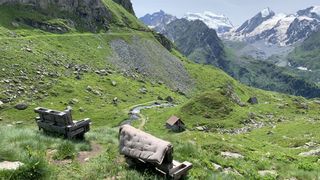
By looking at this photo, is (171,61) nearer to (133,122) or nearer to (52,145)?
(133,122)

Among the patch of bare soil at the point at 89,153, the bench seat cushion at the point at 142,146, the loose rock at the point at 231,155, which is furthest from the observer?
the loose rock at the point at 231,155

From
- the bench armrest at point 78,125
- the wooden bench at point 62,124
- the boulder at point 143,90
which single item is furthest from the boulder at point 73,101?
the bench armrest at point 78,125

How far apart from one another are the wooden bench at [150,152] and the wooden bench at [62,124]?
6.74 m

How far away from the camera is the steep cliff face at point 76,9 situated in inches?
6545

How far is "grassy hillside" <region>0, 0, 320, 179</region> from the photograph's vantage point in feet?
68.6

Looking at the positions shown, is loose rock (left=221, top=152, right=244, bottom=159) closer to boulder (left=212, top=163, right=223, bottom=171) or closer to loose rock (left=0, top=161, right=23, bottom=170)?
boulder (left=212, top=163, right=223, bottom=171)

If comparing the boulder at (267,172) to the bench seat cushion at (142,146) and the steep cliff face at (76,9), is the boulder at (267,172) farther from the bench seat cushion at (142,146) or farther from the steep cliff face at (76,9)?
the steep cliff face at (76,9)

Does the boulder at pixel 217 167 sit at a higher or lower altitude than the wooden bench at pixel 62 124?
lower

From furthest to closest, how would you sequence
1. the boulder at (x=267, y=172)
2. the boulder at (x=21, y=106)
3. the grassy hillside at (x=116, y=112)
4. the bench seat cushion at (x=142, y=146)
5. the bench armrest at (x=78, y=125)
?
1. the boulder at (x=21, y=106)
2. the bench armrest at (x=78, y=125)
3. the boulder at (x=267, y=172)
4. the grassy hillside at (x=116, y=112)
5. the bench seat cushion at (x=142, y=146)

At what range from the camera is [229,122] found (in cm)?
8881

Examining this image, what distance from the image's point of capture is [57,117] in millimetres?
26078

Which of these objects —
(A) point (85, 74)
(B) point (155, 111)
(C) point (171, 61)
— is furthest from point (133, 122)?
(C) point (171, 61)

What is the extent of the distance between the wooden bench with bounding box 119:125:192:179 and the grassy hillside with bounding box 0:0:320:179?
610 mm

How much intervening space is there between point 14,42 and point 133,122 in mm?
52900
